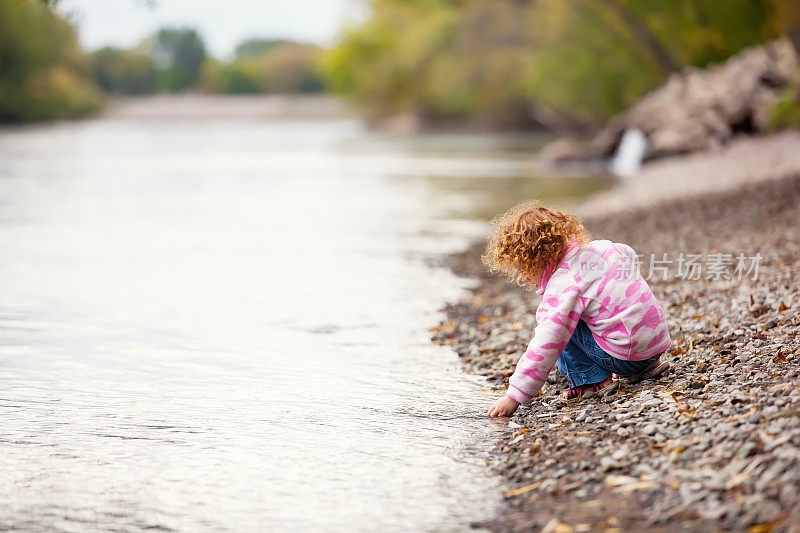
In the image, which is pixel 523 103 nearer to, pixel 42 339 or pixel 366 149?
pixel 366 149

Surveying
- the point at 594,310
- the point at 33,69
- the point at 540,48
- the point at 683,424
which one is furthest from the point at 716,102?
the point at 33,69

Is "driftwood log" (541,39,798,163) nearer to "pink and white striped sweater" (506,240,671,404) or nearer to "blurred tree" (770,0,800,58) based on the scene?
"blurred tree" (770,0,800,58)

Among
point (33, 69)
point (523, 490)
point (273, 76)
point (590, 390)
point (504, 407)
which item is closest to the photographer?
point (523, 490)

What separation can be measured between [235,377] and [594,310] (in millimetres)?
2986

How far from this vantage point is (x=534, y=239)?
20.2 feet

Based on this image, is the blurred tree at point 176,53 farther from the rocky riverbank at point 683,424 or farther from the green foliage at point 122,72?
the rocky riverbank at point 683,424

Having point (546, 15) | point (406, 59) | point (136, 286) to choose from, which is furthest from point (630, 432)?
point (406, 59)

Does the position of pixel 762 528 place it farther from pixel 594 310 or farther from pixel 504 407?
pixel 504 407

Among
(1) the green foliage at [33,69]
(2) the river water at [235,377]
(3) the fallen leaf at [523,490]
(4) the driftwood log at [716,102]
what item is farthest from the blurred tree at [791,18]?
(1) the green foliage at [33,69]

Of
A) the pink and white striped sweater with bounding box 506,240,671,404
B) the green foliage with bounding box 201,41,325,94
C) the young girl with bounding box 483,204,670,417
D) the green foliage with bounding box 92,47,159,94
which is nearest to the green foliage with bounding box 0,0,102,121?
the green foliage with bounding box 92,47,159,94

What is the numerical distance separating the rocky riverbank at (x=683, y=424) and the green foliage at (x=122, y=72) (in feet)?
480

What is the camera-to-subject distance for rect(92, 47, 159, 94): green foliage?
14962 centimetres

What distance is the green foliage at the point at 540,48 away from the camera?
123 feet

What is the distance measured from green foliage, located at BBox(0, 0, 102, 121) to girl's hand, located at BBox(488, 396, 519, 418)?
70.8 meters
